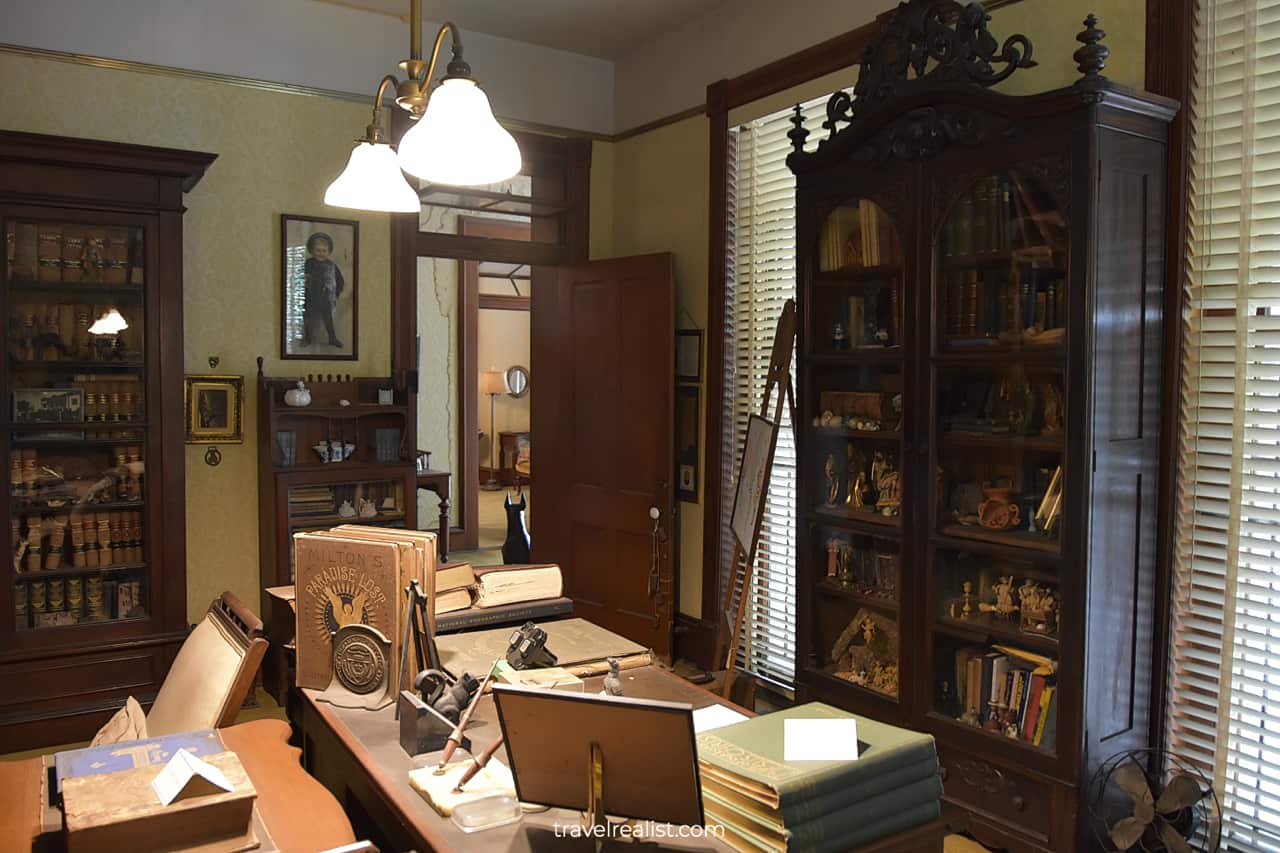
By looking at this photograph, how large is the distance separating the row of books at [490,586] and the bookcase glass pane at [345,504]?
6.76 feet

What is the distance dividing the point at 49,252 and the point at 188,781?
3230 millimetres

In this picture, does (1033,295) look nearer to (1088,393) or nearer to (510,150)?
(1088,393)

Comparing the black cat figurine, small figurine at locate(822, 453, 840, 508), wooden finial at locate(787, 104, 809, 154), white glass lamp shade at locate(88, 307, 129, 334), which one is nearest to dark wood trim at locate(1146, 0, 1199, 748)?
small figurine at locate(822, 453, 840, 508)

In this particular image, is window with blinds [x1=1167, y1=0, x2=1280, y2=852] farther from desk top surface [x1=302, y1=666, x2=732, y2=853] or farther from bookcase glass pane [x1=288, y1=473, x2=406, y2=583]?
bookcase glass pane [x1=288, y1=473, x2=406, y2=583]

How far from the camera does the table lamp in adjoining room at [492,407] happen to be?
12164 millimetres

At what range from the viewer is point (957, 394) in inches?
127

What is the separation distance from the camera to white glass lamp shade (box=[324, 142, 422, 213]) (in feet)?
7.54

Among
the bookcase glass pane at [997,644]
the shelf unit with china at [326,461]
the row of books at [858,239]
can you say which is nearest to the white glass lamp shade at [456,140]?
the row of books at [858,239]

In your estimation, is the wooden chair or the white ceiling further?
the white ceiling

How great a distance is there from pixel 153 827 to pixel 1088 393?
8.26 ft

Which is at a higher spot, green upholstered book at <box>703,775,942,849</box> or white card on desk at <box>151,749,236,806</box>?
white card on desk at <box>151,749,236,806</box>

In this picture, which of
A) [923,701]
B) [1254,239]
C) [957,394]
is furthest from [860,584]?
[1254,239]

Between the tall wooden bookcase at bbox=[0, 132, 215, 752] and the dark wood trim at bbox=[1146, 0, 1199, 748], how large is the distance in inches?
144

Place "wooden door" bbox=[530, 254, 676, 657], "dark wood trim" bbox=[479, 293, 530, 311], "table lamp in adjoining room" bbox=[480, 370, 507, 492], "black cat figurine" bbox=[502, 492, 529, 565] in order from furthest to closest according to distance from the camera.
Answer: "table lamp in adjoining room" bbox=[480, 370, 507, 492]
"dark wood trim" bbox=[479, 293, 530, 311]
"black cat figurine" bbox=[502, 492, 529, 565]
"wooden door" bbox=[530, 254, 676, 657]
